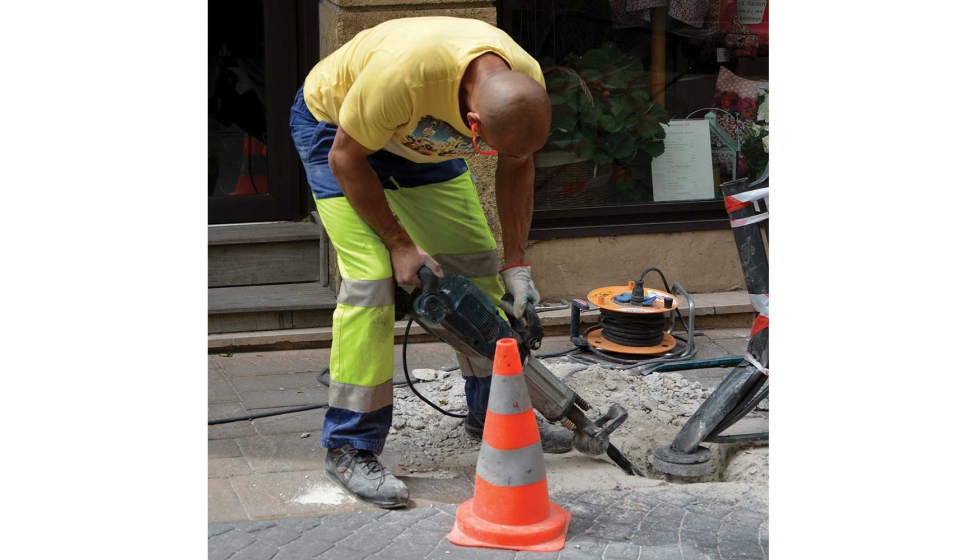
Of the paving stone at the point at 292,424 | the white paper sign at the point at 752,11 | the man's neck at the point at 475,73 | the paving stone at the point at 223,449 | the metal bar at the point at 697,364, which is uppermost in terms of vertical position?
the white paper sign at the point at 752,11

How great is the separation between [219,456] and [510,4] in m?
3.03

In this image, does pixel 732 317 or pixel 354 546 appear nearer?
pixel 354 546

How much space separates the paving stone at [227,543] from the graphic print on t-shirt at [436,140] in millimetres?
1433

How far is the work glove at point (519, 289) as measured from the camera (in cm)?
416

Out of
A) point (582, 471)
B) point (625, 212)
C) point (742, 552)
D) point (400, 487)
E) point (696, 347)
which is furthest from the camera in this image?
point (625, 212)

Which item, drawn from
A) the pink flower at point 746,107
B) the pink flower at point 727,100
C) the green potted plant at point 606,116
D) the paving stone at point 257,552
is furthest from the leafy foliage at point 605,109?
the paving stone at point 257,552

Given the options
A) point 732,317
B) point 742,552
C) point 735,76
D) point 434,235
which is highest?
point 735,76

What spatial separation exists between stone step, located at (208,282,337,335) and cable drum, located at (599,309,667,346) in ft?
4.74

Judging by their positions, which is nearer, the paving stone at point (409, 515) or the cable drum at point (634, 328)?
the paving stone at point (409, 515)

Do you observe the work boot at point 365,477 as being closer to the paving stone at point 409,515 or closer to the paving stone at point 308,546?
the paving stone at point 409,515

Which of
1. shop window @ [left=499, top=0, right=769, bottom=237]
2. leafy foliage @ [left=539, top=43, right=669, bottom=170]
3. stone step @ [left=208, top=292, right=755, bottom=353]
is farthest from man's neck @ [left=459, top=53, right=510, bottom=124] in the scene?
leafy foliage @ [left=539, top=43, right=669, bottom=170]

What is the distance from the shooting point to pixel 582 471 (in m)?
4.29

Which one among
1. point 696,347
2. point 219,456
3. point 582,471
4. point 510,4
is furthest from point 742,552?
point 510,4

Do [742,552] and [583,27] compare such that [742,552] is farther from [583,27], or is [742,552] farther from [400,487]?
[583,27]
